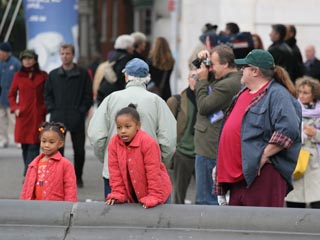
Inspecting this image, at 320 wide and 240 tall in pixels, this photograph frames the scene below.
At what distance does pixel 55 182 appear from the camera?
27.5 feet

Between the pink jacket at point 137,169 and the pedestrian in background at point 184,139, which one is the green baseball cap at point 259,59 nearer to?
the pink jacket at point 137,169

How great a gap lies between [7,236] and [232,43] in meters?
6.31

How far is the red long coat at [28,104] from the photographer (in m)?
12.8

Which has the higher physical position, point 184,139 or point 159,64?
point 159,64

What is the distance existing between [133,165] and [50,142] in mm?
1073

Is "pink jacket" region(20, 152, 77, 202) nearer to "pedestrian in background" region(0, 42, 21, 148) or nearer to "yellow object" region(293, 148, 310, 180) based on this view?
"yellow object" region(293, 148, 310, 180)

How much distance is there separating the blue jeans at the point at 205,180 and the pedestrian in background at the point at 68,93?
8.98 ft

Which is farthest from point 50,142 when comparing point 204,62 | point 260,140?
point 260,140

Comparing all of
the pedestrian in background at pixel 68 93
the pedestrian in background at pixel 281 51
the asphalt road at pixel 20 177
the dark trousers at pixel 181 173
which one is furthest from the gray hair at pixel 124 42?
the dark trousers at pixel 181 173

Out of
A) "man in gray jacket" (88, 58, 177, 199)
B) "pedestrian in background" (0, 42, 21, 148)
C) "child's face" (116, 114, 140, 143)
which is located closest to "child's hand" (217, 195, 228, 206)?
"man in gray jacket" (88, 58, 177, 199)

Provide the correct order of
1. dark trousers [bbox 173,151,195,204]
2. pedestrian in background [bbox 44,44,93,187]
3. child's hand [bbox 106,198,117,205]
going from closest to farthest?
child's hand [bbox 106,198,117,205]
dark trousers [bbox 173,151,195,204]
pedestrian in background [bbox 44,44,93,187]

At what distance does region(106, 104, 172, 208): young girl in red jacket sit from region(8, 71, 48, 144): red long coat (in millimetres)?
5088

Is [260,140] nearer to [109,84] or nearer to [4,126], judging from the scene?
[109,84]

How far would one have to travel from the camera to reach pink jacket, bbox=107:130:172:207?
25.6 ft
